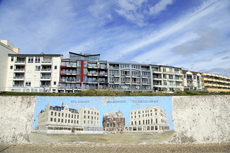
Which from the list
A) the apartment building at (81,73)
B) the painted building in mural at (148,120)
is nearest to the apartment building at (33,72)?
the apartment building at (81,73)

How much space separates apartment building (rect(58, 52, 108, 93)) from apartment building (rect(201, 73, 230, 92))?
44.5 m

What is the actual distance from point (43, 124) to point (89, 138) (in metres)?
5.34

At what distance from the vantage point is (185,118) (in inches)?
723

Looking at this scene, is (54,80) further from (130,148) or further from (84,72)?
(130,148)

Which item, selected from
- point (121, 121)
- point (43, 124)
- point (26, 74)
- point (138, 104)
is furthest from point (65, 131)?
point (26, 74)

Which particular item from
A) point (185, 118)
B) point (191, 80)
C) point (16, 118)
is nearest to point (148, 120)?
point (185, 118)

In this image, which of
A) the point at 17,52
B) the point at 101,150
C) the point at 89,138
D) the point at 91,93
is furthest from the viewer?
the point at 17,52

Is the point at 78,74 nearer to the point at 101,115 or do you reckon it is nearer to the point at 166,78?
the point at 101,115

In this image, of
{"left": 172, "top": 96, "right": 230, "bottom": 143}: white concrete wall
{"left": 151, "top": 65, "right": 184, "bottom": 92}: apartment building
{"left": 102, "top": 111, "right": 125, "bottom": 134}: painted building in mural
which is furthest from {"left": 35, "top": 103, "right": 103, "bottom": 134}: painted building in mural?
{"left": 151, "top": 65, "right": 184, "bottom": 92}: apartment building

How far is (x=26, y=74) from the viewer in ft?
138

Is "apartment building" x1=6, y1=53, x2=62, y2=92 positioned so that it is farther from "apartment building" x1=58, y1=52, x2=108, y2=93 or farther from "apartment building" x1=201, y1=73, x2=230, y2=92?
"apartment building" x1=201, y1=73, x2=230, y2=92

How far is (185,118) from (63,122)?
14.2 metres

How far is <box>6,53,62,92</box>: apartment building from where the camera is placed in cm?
4144

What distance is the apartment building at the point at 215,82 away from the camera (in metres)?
67.7
